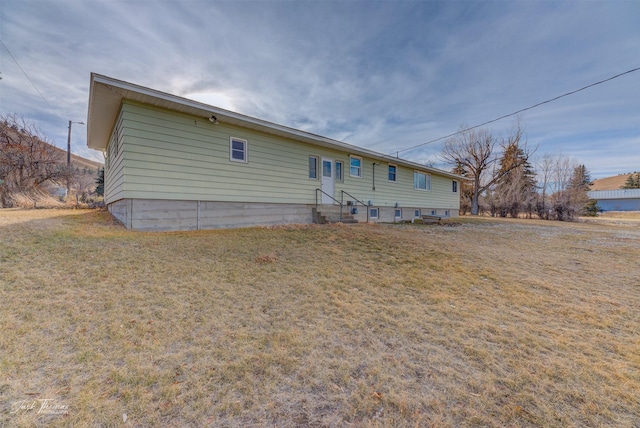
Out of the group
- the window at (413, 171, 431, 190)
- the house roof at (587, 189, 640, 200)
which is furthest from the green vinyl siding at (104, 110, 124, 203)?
the house roof at (587, 189, 640, 200)

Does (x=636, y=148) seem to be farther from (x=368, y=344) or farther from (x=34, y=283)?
(x=34, y=283)

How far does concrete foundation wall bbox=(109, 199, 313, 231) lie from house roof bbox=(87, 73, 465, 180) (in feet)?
8.92

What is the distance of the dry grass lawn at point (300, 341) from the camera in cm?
186

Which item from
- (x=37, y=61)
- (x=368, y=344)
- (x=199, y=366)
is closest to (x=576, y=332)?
(x=368, y=344)

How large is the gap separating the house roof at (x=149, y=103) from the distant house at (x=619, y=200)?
5961cm

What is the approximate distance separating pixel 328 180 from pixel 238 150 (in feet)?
14.4

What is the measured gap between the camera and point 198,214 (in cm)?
822

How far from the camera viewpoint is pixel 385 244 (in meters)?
7.12

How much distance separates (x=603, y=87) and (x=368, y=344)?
554 inches

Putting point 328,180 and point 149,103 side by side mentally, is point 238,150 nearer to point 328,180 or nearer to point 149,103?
point 149,103

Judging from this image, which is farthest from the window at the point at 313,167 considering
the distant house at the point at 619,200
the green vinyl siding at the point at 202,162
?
the distant house at the point at 619,200

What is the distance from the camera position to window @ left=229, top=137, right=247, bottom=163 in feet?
29.4

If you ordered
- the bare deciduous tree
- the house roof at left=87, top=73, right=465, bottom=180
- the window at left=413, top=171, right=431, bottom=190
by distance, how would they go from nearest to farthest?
the house roof at left=87, top=73, right=465, bottom=180, the window at left=413, top=171, right=431, bottom=190, the bare deciduous tree

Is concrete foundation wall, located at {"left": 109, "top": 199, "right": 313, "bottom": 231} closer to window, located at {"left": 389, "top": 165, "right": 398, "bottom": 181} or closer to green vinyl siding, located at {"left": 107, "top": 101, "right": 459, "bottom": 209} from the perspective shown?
green vinyl siding, located at {"left": 107, "top": 101, "right": 459, "bottom": 209}
